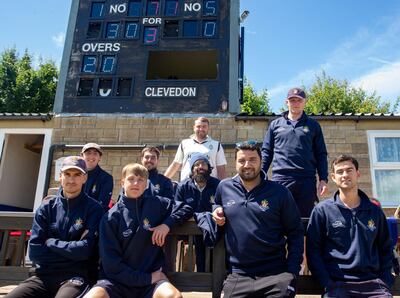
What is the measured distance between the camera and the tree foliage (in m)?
19.4

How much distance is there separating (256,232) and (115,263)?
1110 mm

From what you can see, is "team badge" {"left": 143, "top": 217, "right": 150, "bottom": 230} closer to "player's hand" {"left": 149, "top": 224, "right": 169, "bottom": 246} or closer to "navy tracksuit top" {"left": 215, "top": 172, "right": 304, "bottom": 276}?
"player's hand" {"left": 149, "top": 224, "right": 169, "bottom": 246}

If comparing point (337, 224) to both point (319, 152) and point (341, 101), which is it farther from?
point (341, 101)

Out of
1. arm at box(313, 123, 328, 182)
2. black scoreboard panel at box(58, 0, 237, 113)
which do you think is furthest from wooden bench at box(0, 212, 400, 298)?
black scoreboard panel at box(58, 0, 237, 113)

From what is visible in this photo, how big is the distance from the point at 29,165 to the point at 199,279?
432 inches

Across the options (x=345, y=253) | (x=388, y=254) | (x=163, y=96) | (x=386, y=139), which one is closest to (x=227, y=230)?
(x=345, y=253)

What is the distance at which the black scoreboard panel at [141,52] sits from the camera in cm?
887

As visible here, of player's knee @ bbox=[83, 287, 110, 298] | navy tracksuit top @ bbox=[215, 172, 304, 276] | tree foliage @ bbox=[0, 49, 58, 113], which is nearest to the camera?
player's knee @ bbox=[83, 287, 110, 298]

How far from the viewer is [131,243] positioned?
9.34 feet

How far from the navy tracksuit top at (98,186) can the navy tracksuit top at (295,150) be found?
174cm

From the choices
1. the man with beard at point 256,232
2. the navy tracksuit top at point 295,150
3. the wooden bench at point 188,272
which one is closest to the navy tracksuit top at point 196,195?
the wooden bench at point 188,272

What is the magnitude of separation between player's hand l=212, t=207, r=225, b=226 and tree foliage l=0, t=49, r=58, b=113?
19.3 metres

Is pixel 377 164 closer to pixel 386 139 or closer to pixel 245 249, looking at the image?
pixel 386 139

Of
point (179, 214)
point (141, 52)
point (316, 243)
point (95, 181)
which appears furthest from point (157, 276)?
point (141, 52)
